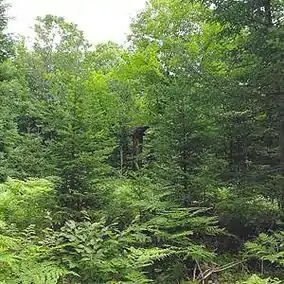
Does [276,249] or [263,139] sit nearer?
[276,249]

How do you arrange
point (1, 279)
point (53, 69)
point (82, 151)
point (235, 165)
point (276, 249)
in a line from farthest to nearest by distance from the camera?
point (53, 69)
point (235, 165)
point (82, 151)
point (276, 249)
point (1, 279)

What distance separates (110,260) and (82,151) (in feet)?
10.6

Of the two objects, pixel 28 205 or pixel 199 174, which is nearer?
pixel 199 174

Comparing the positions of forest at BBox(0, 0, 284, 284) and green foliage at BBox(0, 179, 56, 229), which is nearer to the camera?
forest at BBox(0, 0, 284, 284)

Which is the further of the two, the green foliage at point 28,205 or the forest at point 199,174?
the green foliage at point 28,205

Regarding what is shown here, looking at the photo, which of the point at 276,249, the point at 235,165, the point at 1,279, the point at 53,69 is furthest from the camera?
the point at 53,69

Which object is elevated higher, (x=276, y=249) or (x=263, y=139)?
(x=263, y=139)

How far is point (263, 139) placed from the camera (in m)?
8.62

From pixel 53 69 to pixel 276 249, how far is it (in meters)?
30.6

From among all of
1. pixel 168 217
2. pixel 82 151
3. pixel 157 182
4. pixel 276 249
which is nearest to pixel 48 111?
pixel 82 151

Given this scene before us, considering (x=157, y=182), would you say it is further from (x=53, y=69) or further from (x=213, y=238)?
(x=53, y=69)

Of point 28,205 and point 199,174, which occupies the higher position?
point 199,174

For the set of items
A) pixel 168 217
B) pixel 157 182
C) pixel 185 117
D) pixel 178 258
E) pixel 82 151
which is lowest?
pixel 178 258

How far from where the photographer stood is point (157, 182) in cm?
841
